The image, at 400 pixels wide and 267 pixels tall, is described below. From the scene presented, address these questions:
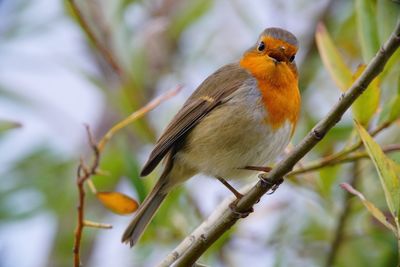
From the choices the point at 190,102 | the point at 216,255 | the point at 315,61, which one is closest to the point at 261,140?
the point at 190,102

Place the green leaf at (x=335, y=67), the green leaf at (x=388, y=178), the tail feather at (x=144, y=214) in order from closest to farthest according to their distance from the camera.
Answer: the green leaf at (x=388, y=178) → the green leaf at (x=335, y=67) → the tail feather at (x=144, y=214)

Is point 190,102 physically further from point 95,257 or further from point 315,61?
point 95,257

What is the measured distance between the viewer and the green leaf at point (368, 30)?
217 cm

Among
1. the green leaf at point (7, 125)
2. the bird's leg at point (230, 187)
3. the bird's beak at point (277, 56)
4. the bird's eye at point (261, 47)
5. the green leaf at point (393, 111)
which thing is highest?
the green leaf at point (7, 125)

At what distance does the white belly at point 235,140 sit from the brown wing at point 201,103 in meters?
0.03

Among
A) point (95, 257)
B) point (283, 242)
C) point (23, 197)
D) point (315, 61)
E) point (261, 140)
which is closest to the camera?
point (261, 140)

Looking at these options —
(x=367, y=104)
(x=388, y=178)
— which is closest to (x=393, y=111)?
(x=367, y=104)

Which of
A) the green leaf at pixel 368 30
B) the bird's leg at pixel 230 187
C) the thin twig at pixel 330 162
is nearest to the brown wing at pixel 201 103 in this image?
the bird's leg at pixel 230 187

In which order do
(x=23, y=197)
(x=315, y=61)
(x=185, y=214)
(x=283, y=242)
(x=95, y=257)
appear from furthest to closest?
(x=95, y=257) → (x=315, y=61) → (x=23, y=197) → (x=185, y=214) → (x=283, y=242)

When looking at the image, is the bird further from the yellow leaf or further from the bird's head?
the yellow leaf

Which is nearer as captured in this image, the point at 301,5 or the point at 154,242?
the point at 154,242

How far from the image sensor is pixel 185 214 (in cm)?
302

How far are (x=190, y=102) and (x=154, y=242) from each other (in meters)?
0.57

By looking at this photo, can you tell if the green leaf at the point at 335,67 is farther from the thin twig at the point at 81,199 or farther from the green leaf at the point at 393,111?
the thin twig at the point at 81,199
